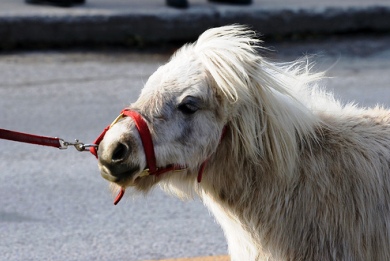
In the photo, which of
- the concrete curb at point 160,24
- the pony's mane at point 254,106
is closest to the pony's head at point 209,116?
the pony's mane at point 254,106

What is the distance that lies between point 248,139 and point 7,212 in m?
2.33

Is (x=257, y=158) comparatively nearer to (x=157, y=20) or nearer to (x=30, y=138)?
(x=30, y=138)

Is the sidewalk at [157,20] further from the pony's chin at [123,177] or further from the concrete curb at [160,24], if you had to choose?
the pony's chin at [123,177]

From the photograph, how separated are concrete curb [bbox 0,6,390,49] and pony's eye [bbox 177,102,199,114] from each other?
5343mm

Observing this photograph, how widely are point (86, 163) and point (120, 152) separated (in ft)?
9.48

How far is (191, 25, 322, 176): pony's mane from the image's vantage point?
310 centimetres

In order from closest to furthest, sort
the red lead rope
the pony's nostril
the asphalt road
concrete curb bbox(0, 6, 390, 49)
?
the pony's nostril → the red lead rope → the asphalt road → concrete curb bbox(0, 6, 390, 49)

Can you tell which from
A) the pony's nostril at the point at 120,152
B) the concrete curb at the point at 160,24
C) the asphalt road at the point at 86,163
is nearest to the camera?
the pony's nostril at the point at 120,152

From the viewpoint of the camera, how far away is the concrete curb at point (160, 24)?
8.23 m

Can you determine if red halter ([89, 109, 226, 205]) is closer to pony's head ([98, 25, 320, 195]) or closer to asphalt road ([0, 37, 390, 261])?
pony's head ([98, 25, 320, 195])

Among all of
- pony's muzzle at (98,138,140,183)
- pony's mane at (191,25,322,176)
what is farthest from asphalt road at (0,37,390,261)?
pony's mane at (191,25,322,176)

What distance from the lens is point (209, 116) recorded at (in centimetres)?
311

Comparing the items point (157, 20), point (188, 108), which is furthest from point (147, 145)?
point (157, 20)

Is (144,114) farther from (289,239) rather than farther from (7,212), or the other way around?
(7,212)
